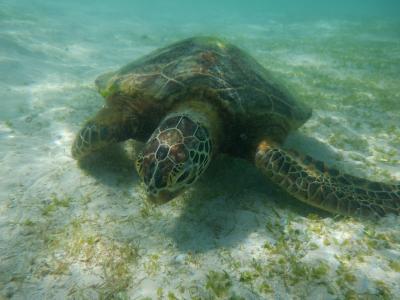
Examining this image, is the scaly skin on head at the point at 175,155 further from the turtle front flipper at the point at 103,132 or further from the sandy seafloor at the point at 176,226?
the turtle front flipper at the point at 103,132

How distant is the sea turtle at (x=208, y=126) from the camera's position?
3.05m

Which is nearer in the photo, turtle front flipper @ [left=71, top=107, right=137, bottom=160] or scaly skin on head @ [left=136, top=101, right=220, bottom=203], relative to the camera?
scaly skin on head @ [left=136, top=101, right=220, bottom=203]

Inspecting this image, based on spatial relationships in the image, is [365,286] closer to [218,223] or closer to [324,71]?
[218,223]

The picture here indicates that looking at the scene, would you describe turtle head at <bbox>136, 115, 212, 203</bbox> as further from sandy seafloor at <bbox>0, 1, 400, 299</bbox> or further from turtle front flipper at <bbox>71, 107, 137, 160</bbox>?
turtle front flipper at <bbox>71, 107, 137, 160</bbox>

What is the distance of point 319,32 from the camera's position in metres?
22.2

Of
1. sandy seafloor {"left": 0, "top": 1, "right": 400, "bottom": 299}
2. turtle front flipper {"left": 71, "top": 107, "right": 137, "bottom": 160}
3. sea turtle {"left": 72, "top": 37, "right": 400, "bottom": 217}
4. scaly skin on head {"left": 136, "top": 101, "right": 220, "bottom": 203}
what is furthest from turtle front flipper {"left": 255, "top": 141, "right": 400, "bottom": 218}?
turtle front flipper {"left": 71, "top": 107, "right": 137, "bottom": 160}

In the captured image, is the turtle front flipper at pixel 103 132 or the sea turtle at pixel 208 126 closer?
the sea turtle at pixel 208 126

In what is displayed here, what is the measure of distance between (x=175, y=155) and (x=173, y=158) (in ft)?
0.14

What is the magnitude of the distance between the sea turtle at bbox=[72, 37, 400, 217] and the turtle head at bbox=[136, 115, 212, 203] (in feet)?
0.03

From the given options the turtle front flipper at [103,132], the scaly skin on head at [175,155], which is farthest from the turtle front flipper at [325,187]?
the turtle front flipper at [103,132]

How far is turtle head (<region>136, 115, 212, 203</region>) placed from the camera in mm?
2863

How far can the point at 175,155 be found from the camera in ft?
9.61

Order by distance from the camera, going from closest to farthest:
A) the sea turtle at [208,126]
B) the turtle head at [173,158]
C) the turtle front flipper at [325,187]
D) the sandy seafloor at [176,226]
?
the sandy seafloor at [176,226] < the turtle head at [173,158] < the sea turtle at [208,126] < the turtle front flipper at [325,187]

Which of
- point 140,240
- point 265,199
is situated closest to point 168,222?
point 140,240
